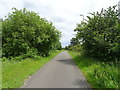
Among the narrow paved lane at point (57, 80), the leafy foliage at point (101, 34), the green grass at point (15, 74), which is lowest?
the narrow paved lane at point (57, 80)

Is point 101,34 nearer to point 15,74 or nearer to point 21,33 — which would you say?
point 15,74

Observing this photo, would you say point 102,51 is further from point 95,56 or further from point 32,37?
point 32,37

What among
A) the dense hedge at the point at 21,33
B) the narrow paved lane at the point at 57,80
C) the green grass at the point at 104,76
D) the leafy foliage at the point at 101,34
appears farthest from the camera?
the dense hedge at the point at 21,33

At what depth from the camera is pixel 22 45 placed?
15008mm

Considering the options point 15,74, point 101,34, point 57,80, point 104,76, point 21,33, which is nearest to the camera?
point 104,76

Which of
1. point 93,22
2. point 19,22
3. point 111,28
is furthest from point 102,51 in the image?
point 19,22

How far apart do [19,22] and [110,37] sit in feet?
38.9

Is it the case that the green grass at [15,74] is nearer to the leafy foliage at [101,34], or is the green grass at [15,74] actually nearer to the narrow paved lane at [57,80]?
the narrow paved lane at [57,80]

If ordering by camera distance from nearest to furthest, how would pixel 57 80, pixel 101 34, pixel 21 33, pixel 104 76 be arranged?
pixel 104 76, pixel 57 80, pixel 101 34, pixel 21 33

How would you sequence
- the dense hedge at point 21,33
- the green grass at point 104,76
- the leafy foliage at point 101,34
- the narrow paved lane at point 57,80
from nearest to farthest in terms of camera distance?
the green grass at point 104,76 < the narrow paved lane at point 57,80 < the leafy foliage at point 101,34 < the dense hedge at point 21,33

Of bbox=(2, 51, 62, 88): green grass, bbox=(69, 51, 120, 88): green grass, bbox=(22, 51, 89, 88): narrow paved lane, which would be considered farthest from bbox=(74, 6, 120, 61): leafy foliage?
bbox=(2, 51, 62, 88): green grass

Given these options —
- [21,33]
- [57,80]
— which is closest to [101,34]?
[57,80]

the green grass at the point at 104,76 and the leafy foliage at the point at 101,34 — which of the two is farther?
the leafy foliage at the point at 101,34

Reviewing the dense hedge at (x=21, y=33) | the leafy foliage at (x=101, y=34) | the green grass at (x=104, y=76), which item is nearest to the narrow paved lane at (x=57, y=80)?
the green grass at (x=104, y=76)
